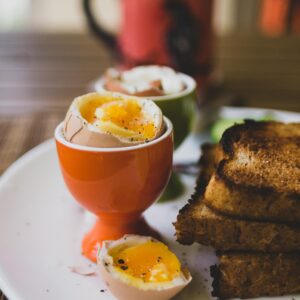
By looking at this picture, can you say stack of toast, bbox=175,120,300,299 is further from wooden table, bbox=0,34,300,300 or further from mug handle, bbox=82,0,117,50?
mug handle, bbox=82,0,117,50

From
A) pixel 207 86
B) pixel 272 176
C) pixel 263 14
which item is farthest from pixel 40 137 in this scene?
pixel 263 14

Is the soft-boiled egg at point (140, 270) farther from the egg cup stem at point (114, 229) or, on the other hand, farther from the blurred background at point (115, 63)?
the blurred background at point (115, 63)

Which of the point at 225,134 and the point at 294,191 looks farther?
the point at 225,134

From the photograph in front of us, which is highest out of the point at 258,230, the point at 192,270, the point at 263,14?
the point at 258,230

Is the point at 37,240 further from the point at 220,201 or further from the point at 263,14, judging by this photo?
the point at 263,14

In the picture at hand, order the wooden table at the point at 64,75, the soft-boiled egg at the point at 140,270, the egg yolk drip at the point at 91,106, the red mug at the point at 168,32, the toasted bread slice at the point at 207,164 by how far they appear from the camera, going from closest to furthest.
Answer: the soft-boiled egg at the point at 140,270
the egg yolk drip at the point at 91,106
the toasted bread slice at the point at 207,164
the wooden table at the point at 64,75
the red mug at the point at 168,32

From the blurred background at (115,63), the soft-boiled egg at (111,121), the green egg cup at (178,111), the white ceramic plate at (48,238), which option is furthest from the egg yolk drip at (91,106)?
the blurred background at (115,63)

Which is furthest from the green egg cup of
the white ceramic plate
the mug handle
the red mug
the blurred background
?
the mug handle
